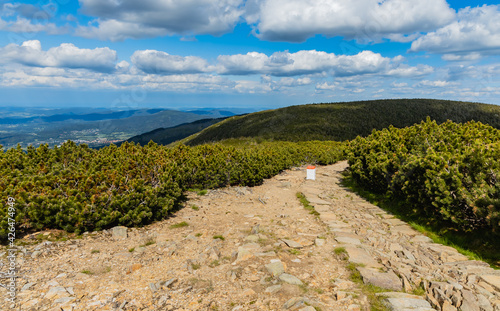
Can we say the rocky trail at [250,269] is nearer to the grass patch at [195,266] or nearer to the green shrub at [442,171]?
the grass patch at [195,266]

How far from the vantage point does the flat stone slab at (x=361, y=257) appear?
5477 mm

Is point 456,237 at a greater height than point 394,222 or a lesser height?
greater

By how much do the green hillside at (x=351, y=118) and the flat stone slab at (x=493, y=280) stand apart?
2075 inches

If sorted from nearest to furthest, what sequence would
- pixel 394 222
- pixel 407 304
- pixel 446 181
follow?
pixel 407 304 → pixel 446 181 → pixel 394 222

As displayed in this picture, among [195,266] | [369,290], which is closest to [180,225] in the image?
[195,266]

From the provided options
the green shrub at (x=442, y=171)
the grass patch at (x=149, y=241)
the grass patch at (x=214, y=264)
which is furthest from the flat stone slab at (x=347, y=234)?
the grass patch at (x=149, y=241)

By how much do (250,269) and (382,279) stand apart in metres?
2.49

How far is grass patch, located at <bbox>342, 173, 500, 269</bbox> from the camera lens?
6016 millimetres

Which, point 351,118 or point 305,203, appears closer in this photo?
point 305,203

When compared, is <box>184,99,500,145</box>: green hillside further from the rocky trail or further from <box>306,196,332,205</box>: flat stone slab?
the rocky trail

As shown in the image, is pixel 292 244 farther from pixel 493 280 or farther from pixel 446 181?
pixel 446 181

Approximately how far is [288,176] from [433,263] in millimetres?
11458

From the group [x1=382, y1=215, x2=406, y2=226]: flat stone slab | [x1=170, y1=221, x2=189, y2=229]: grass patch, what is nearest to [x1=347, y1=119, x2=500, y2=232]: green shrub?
[x1=382, y1=215, x2=406, y2=226]: flat stone slab

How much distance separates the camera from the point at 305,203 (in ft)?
35.9
